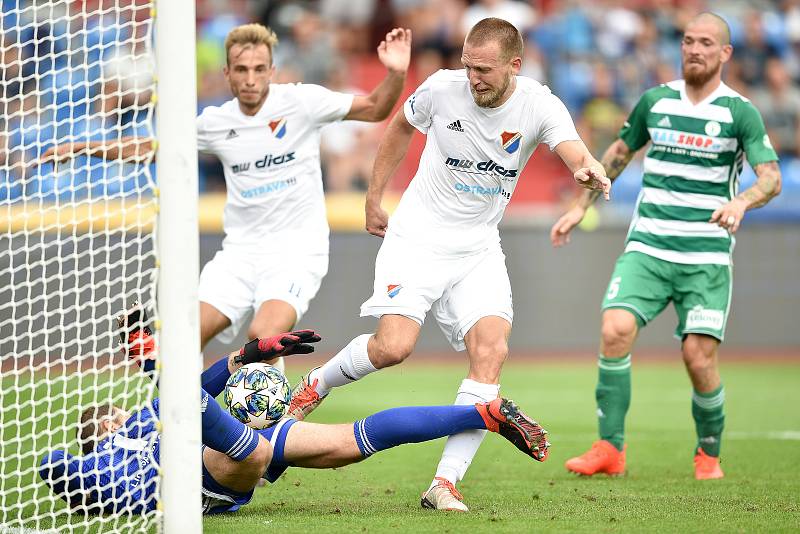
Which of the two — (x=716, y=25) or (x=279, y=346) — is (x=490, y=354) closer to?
(x=279, y=346)

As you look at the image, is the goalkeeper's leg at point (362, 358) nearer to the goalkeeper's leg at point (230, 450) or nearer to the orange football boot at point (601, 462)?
the goalkeeper's leg at point (230, 450)

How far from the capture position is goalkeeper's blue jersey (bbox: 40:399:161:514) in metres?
5.40

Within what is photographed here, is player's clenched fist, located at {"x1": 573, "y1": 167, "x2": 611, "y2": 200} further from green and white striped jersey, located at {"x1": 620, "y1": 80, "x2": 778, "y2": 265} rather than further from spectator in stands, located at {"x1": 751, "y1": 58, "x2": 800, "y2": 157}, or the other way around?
spectator in stands, located at {"x1": 751, "y1": 58, "x2": 800, "y2": 157}

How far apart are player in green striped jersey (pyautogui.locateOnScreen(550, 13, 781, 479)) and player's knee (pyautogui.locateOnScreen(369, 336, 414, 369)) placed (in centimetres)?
157

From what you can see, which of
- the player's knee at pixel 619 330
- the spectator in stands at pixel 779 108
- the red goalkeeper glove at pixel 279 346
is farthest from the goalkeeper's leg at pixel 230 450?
the spectator in stands at pixel 779 108

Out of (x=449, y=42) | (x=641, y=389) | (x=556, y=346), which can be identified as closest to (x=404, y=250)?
(x=641, y=389)

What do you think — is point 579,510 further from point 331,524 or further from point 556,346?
point 556,346

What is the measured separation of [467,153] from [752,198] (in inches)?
74.6

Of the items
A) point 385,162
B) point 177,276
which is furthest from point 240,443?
point 385,162

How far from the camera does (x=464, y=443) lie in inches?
238

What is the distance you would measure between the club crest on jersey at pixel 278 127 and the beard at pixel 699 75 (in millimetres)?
2736

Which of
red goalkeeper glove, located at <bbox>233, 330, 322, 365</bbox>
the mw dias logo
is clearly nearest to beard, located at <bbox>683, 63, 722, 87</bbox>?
the mw dias logo

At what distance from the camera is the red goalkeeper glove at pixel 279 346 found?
19.1 feet

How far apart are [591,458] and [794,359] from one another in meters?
8.89
